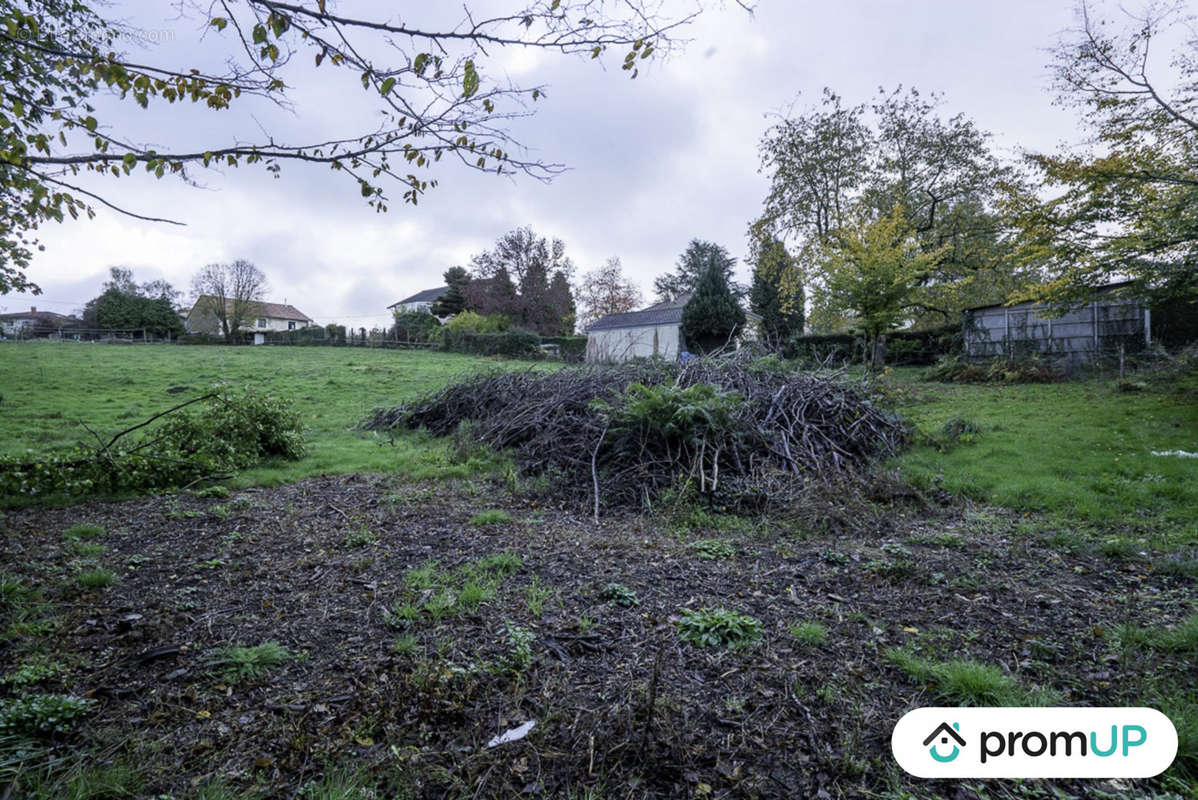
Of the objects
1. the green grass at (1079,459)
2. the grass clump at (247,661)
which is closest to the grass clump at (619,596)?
the grass clump at (247,661)

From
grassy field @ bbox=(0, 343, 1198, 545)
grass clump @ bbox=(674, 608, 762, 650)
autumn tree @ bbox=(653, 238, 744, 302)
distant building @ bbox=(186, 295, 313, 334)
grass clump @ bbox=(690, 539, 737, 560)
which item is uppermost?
autumn tree @ bbox=(653, 238, 744, 302)

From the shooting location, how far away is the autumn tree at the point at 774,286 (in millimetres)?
23719

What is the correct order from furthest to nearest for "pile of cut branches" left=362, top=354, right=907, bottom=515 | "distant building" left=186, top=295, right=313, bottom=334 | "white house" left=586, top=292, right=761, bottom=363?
1. "distant building" left=186, top=295, right=313, bottom=334
2. "white house" left=586, top=292, right=761, bottom=363
3. "pile of cut branches" left=362, top=354, right=907, bottom=515

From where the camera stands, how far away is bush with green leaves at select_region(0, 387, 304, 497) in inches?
200

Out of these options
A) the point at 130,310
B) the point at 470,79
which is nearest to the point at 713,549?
the point at 470,79

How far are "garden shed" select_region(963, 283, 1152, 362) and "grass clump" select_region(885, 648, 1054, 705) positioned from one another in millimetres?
15120

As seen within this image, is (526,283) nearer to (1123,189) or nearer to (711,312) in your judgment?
(711,312)

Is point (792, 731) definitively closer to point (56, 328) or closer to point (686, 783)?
point (686, 783)

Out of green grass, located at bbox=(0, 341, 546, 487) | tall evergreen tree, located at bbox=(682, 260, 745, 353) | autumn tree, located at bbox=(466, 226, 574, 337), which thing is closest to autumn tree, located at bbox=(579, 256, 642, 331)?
autumn tree, located at bbox=(466, 226, 574, 337)

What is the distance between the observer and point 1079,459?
248 inches

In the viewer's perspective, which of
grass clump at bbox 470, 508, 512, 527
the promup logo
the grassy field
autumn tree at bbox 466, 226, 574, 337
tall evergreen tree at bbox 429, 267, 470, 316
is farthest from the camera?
tall evergreen tree at bbox 429, 267, 470, 316

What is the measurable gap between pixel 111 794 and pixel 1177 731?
11.4ft

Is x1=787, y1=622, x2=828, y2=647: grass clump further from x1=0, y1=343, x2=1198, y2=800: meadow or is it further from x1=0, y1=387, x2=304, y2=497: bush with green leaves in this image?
x1=0, y1=387, x2=304, y2=497: bush with green leaves

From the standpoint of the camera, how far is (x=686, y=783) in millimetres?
1737
